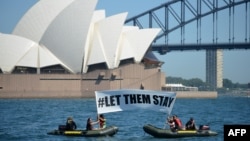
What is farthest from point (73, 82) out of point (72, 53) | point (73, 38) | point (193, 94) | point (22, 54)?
point (193, 94)

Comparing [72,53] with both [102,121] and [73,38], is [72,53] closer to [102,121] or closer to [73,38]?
[73,38]

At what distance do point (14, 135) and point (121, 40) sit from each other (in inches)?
2357

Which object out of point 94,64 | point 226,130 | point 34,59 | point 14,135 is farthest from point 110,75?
point 226,130

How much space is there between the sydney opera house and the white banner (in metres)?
55.6

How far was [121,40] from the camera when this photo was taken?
92062 mm

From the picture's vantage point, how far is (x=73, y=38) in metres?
87.6

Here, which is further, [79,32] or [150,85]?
[150,85]

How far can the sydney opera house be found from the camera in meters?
86.8

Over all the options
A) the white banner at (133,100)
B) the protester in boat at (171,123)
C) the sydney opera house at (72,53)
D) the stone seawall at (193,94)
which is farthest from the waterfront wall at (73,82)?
the white banner at (133,100)

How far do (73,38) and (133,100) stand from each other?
59.2 metres

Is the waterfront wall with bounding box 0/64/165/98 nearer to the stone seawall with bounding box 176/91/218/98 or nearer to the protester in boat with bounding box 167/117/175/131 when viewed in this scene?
the stone seawall with bounding box 176/91/218/98

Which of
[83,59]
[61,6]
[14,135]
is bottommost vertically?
[14,135]

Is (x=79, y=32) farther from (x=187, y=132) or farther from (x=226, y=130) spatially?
(x=226, y=130)

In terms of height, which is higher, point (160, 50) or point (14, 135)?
point (160, 50)
